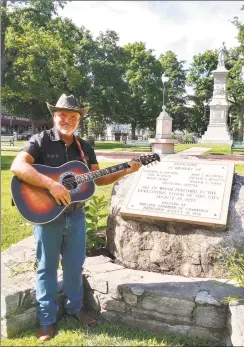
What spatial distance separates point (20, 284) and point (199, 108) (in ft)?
145

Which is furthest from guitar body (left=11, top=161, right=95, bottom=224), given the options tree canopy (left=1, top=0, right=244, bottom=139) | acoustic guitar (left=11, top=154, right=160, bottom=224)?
tree canopy (left=1, top=0, right=244, bottom=139)

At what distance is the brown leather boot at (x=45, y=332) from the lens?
9.91 ft

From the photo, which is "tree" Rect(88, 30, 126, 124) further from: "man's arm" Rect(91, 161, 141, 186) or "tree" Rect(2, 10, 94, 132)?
"man's arm" Rect(91, 161, 141, 186)

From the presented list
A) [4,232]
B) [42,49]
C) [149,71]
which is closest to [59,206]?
[4,232]

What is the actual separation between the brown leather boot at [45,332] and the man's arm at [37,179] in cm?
111

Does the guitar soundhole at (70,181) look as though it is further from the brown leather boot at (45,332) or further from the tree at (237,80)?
the tree at (237,80)

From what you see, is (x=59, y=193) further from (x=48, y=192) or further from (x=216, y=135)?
(x=216, y=135)

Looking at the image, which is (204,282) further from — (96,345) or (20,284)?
(20,284)

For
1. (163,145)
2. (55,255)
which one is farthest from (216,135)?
(55,255)

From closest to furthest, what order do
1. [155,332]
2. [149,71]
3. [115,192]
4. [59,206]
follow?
[59,206]
[155,332]
[115,192]
[149,71]

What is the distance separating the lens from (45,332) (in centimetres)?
307

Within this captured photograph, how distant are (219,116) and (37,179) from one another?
98.6ft

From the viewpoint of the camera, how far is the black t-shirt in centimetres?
294

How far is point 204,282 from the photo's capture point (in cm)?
339
